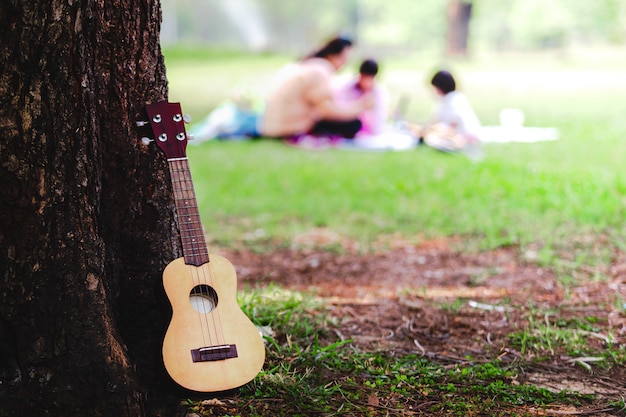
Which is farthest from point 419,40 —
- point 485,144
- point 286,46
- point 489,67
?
point 485,144

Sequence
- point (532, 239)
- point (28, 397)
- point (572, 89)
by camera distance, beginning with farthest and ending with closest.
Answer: point (572, 89)
point (532, 239)
point (28, 397)

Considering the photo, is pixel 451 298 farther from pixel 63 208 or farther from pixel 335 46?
pixel 335 46

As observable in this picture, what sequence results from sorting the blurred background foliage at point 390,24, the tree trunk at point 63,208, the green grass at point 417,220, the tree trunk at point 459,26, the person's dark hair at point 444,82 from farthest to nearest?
the blurred background foliage at point 390,24
the tree trunk at point 459,26
the person's dark hair at point 444,82
the green grass at point 417,220
the tree trunk at point 63,208

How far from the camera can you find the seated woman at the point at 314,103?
930 cm

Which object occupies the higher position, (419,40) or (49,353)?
(419,40)

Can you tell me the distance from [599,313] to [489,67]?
19972 millimetres

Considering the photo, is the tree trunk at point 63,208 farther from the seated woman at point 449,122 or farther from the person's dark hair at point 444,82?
the person's dark hair at point 444,82

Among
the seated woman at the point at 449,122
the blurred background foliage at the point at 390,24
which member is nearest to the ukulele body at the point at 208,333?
the seated woman at the point at 449,122

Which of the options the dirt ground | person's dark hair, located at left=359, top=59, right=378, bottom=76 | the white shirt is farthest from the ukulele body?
person's dark hair, located at left=359, top=59, right=378, bottom=76

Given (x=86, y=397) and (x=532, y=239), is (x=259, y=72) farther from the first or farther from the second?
(x=86, y=397)

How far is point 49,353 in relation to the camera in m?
2.36

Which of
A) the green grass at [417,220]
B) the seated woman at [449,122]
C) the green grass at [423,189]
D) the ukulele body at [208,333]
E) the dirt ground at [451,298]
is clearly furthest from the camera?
the seated woman at [449,122]

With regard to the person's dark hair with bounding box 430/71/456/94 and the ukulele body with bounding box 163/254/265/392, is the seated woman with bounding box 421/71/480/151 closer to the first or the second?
the person's dark hair with bounding box 430/71/456/94

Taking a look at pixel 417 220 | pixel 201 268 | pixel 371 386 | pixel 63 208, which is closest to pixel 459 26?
pixel 417 220
